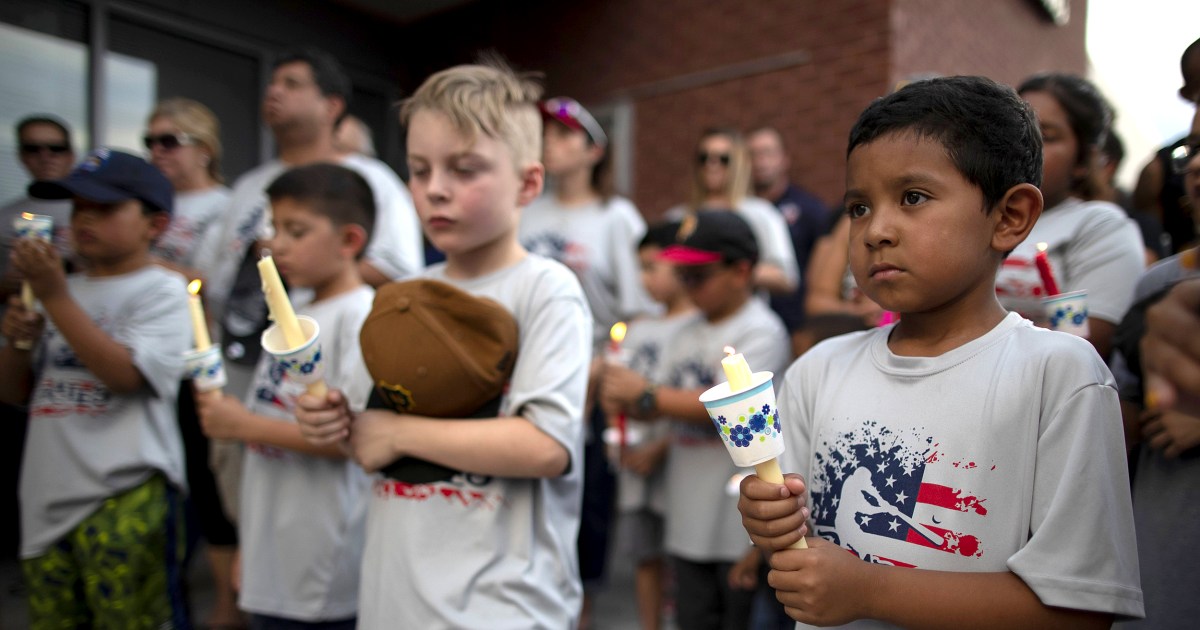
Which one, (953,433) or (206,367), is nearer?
(953,433)

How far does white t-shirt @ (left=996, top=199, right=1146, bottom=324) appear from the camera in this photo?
1.87m

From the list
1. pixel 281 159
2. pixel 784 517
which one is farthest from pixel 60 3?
pixel 784 517

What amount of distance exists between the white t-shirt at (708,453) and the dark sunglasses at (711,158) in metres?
1.30

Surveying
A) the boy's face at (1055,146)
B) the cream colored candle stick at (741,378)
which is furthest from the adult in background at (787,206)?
the cream colored candle stick at (741,378)

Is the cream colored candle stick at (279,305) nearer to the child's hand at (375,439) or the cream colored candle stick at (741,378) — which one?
the child's hand at (375,439)

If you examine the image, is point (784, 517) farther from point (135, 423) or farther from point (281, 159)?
point (281, 159)

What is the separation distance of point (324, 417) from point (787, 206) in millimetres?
3563

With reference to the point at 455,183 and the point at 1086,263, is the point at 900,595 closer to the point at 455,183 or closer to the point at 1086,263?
the point at 1086,263

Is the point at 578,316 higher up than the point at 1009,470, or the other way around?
the point at 578,316

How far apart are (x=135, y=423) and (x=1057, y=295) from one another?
2.66 meters

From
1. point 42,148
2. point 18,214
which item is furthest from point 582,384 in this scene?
point 42,148

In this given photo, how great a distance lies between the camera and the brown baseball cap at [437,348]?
5.58 feet

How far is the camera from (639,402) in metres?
2.83

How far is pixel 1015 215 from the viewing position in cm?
126
